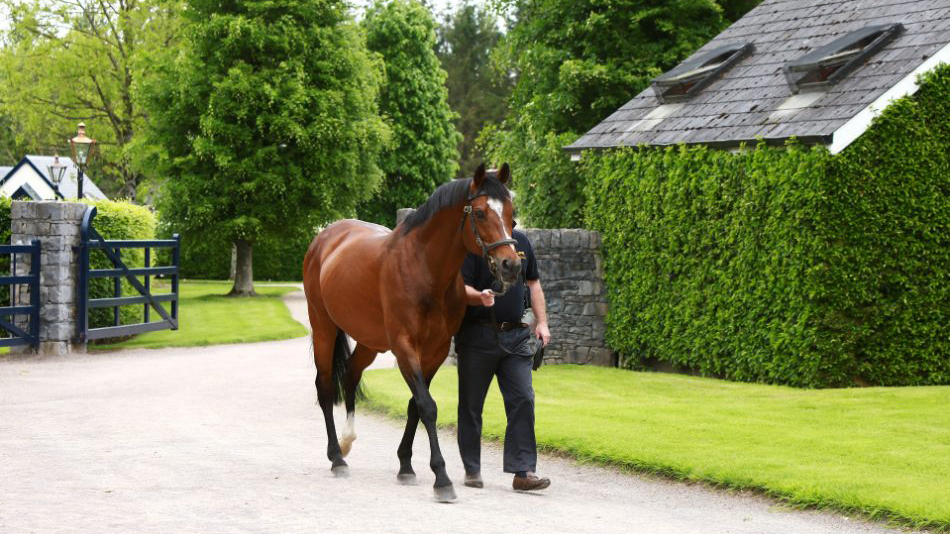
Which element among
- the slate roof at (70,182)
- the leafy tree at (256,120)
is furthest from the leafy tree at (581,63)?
the slate roof at (70,182)

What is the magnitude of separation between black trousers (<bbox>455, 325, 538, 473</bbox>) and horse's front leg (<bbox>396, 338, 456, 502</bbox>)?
39 centimetres

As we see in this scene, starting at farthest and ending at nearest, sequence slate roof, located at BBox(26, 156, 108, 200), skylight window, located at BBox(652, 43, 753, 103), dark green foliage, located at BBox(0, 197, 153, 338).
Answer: slate roof, located at BBox(26, 156, 108, 200)
dark green foliage, located at BBox(0, 197, 153, 338)
skylight window, located at BBox(652, 43, 753, 103)

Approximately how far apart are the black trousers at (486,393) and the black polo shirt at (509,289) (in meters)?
0.12

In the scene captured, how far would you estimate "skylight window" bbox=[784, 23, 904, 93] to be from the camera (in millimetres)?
15906

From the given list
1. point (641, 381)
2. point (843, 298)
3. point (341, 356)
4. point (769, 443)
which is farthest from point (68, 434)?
point (843, 298)

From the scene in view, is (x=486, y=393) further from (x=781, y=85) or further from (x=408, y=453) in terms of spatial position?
(x=781, y=85)

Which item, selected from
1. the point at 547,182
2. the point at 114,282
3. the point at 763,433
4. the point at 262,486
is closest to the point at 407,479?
the point at 262,486

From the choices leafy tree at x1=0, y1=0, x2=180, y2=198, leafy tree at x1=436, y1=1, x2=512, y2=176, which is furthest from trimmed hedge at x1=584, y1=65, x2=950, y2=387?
leafy tree at x1=436, y1=1, x2=512, y2=176

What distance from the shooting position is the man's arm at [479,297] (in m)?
7.82

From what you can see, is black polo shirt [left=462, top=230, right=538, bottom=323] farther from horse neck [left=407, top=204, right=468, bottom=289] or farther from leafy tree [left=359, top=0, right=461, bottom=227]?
leafy tree [left=359, top=0, right=461, bottom=227]

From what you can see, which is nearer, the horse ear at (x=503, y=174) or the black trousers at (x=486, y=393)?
the horse ear at (x=503, y=174)

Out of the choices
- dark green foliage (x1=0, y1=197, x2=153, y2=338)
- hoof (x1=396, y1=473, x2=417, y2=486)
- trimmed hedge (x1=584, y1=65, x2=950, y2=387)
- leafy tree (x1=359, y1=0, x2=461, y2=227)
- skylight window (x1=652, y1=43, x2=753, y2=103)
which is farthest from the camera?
leafy tree (x1=359, y1=0, x2=461, y2=227)

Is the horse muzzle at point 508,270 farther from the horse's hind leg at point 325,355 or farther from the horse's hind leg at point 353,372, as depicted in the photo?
the horse's hind leg at point 325,355

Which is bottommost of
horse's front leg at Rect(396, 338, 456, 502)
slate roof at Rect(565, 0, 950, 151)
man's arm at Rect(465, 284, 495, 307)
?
horse's front leg at Rect(396, 338, 456, 502)
